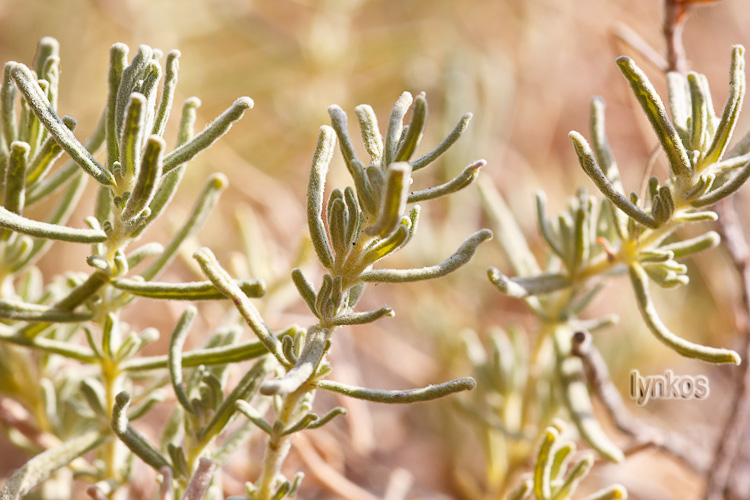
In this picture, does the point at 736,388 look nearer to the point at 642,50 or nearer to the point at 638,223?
the point at 638,223

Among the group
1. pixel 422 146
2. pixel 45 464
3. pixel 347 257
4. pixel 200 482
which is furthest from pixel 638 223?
pixel 422 146

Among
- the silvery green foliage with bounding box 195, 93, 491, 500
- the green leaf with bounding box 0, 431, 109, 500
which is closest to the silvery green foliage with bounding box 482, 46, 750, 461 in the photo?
the silvery green foliage with bounding box 195, 93, 491, 500

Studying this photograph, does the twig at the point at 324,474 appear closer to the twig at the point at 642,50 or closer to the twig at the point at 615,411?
the twig at the point at 615,411

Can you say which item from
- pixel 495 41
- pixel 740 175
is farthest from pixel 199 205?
pixel 495 41

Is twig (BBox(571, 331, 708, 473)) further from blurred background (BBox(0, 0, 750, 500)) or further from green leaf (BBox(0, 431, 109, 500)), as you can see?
green leaf (BBox(0, 431, 109, 500))

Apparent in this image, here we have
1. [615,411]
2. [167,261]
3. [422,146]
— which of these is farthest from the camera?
[422,146]
